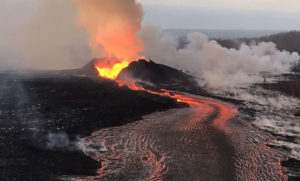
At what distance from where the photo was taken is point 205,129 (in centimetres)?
3975

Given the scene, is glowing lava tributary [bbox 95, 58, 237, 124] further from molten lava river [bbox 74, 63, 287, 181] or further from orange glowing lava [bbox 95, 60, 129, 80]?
molten lava river [bbox 74, 63, 287, 181]

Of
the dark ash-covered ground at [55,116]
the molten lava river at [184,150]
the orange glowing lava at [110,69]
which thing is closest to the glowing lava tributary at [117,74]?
the orange glowing lava at [110,69]

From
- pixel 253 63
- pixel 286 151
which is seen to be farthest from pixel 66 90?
pixel 253 63

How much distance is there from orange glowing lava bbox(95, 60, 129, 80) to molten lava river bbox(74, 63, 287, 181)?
31.0 m

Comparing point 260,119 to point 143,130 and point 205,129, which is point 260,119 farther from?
point 143,130

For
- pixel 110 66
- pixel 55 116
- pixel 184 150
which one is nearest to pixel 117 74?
pixel 110 66

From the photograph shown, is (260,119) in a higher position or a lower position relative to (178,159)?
higher

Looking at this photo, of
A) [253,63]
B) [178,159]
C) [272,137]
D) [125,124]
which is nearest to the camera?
[178,159]

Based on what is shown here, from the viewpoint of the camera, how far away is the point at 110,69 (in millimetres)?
76125

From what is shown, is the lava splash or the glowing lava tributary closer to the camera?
the glowing lava tributary

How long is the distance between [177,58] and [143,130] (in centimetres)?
7832

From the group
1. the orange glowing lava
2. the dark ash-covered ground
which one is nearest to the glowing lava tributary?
the orange glowing lava

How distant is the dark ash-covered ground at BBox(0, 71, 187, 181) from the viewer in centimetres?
2788

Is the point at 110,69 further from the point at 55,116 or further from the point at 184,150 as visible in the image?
the point at 184,150
